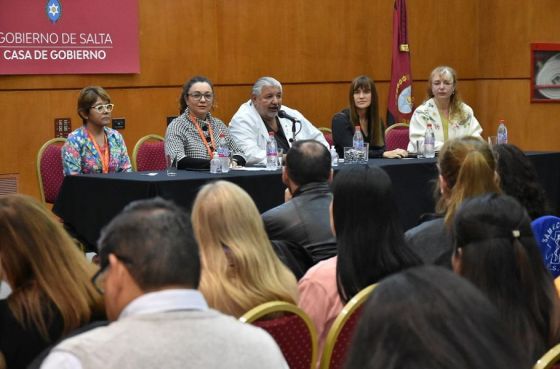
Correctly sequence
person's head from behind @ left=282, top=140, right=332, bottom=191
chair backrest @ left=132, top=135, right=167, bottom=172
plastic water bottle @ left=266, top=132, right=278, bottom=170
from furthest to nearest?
1. chair backrest @ left=132, top=135, right=167, bottom=172
2. plastic water bottle @ left=266, top=132, right=278, bottom=170
3. person's head from behind @ left=282, top=140, right=332, bottom=191

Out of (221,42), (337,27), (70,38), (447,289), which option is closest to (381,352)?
(447,289)

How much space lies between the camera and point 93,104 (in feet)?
21.2

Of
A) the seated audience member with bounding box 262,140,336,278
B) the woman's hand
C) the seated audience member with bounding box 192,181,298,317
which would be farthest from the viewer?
the woman's hand

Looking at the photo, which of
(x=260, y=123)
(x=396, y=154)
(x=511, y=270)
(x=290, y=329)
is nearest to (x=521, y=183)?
(x=290, y=329)

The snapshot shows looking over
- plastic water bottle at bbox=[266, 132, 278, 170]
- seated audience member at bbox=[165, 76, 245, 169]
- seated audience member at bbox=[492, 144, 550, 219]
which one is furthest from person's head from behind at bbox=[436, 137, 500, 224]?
seated audience member at bbox=[165, 76, 245, 169]

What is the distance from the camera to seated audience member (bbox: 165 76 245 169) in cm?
663

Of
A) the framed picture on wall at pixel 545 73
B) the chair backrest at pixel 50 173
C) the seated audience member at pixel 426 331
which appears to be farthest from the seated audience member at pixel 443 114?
the seated audience member at pixel 426 331

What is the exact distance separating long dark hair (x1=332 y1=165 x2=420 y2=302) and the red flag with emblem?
6299 millimetres

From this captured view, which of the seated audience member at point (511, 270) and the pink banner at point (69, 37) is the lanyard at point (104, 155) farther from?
the seated audience member at point (511, 270)

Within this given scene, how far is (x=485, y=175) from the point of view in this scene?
3.71m

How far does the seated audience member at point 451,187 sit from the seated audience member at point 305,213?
1.57 ft

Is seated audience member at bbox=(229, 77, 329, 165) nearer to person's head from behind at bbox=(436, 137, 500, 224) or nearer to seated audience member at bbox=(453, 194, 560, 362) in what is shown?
person's head from behind at bbox=(436, 137, 500, 224)

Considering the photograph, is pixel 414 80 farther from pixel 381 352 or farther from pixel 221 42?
pixel 381 352

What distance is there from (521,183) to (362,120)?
132 inches
